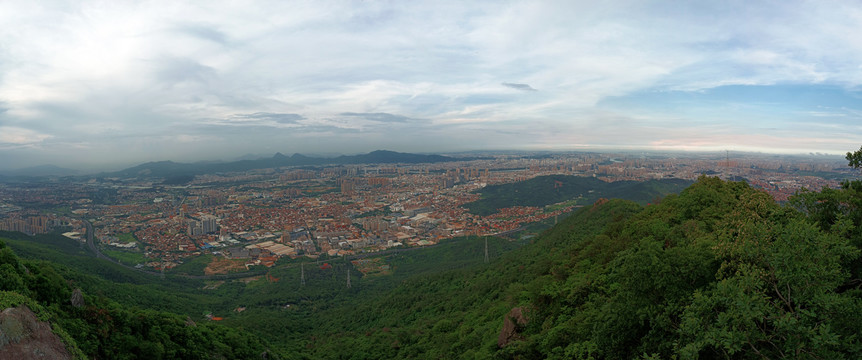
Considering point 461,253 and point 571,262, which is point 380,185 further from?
point 571,262

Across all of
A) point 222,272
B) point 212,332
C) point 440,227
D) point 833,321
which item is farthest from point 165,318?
point 440,227

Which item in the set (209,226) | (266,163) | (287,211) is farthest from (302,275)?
(266,163)

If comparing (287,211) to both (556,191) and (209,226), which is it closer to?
(209,226)

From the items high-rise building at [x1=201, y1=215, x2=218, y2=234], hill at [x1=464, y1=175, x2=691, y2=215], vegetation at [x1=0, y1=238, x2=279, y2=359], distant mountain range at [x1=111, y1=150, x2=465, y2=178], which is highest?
distant mountain range at [x1=111, y1=150, x2=465, y2=178]

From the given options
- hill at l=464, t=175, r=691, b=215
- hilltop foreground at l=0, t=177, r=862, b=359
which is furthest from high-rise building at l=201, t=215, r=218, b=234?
hilltop foreground at l=0, t=177, r=862, b=359

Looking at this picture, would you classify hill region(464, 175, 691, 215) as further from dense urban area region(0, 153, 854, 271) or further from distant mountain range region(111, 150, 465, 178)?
distant mountain range region(111, 150, 465, 178)

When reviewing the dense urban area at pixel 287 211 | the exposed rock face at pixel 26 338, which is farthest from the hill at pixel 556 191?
the exposed rock face at pixel 26 338
